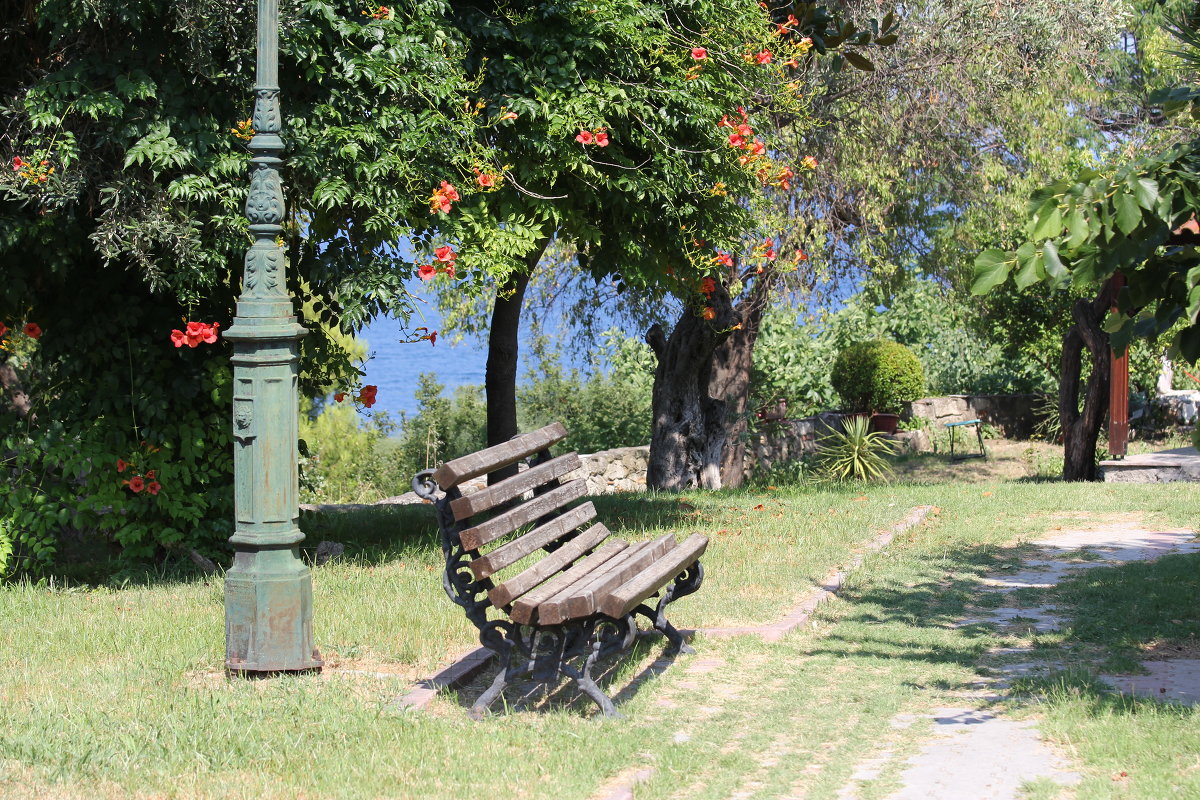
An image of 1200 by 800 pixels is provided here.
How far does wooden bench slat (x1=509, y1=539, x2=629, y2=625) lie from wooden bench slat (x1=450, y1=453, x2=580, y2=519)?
44cm

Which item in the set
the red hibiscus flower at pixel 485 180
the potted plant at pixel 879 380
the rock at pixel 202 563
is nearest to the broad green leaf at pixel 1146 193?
the red hibiscus flower at pixel 485 180

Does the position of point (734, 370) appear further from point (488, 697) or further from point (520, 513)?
point (488, 697)

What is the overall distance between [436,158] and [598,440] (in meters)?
12.1

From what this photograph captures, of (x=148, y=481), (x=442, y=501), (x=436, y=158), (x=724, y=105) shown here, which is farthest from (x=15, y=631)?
(x=724, y=105)

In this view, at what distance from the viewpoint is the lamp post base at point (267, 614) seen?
5539 millimetres

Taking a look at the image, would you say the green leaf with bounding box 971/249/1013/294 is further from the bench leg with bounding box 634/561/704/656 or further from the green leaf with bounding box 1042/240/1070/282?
the bench leg with bounding box 634/561/704/656

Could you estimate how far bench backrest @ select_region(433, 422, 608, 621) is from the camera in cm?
519

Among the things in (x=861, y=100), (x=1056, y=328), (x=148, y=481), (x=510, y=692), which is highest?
(x=861, y=100)

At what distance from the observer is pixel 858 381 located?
2033 centimetres

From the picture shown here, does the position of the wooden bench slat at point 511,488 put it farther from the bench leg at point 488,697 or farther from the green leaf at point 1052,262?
the green leaf at point 1052,262

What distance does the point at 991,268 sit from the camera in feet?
14.8

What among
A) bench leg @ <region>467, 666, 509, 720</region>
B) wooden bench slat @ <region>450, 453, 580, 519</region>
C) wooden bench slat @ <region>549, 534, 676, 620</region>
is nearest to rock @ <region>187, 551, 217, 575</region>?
wooden bench slat @ <region>450, 453, 580, 519</region>

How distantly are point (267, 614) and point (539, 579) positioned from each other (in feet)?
4.18

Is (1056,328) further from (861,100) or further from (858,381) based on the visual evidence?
(861,100)
